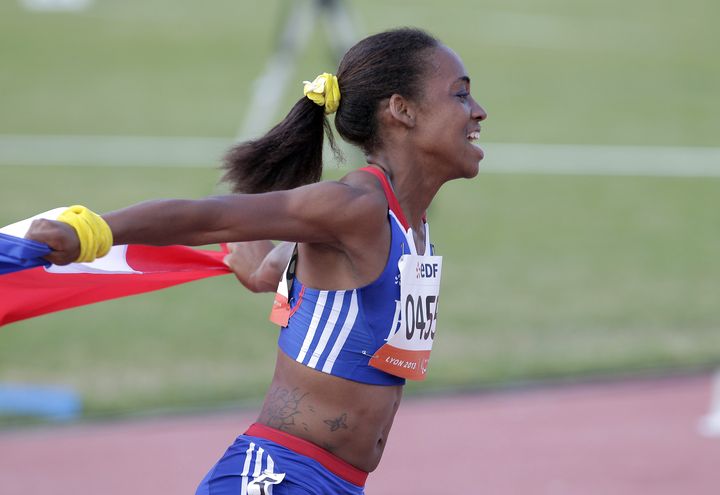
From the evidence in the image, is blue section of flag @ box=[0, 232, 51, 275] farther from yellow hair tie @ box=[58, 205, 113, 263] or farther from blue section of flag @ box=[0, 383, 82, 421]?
blue section of flag @ box=[0, 383, 82, 421]

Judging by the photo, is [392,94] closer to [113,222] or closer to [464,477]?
[113,222]

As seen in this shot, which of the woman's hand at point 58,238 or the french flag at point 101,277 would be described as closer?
the woman's hand at point 58,238

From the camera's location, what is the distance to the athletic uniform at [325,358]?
331 centimetres

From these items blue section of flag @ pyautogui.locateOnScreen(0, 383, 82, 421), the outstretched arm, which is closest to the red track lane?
blue section of flag @ pyautogui.locateOnScreen(0, 383, 82, 421)

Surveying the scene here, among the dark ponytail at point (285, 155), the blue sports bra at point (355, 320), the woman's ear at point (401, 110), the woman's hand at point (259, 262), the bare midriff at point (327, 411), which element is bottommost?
the bare midriff at point (327, 411)

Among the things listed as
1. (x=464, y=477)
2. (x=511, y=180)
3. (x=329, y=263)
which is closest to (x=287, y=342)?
(x=329, y=263)

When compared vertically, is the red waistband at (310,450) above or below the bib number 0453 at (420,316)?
below

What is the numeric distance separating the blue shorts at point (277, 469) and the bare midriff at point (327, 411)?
3 cm

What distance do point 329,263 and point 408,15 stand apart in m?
24.9

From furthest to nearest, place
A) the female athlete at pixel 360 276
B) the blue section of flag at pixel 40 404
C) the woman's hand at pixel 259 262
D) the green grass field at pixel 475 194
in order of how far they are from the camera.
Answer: the green grass field at pixel 475 194 → the blue section of flag at pixel 40 404 → the woman's hand at pixel 259 262 → the female athlete at pixel 360 276

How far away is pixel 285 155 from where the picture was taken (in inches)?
143

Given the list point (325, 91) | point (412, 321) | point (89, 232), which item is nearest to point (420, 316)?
point (412, 321)

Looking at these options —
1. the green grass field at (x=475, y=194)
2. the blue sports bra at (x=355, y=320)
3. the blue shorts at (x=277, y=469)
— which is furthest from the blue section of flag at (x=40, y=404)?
the blue sports bra at (x=355, y=320)

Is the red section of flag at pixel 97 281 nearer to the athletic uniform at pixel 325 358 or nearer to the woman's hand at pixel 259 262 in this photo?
the woman's hand at pixel 259 262
